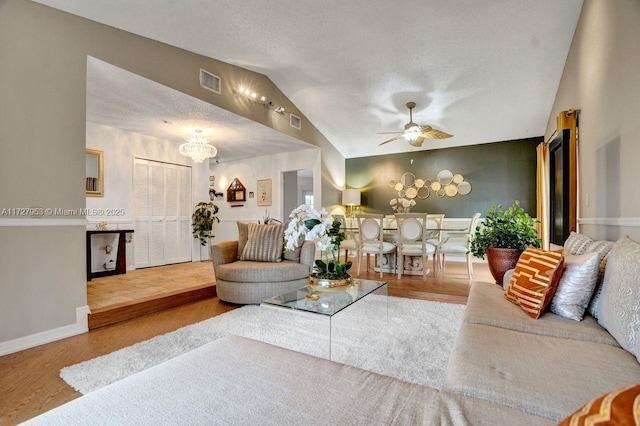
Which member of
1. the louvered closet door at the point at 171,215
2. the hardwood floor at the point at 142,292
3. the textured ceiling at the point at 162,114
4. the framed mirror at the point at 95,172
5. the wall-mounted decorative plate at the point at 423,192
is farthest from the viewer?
the wall-mounted decorative plate at the point at 423,192

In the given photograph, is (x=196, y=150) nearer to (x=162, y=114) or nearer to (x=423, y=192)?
(x=162, y=114)

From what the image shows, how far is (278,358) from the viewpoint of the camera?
1.09 m

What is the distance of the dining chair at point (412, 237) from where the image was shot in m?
4.27

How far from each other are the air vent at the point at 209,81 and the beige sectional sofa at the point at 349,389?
3.54 metres

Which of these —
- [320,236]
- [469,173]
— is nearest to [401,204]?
[469,173]

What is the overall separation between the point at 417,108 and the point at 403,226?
6.84 ft

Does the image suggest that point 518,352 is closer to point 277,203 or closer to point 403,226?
point 403,226

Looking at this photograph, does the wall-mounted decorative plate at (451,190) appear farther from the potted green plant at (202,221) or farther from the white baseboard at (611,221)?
the potted green plant at (202,221)

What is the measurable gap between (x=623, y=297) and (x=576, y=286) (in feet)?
1.17

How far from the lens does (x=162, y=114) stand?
4195 millimetres

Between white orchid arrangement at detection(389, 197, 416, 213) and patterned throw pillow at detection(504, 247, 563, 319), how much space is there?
184 inches

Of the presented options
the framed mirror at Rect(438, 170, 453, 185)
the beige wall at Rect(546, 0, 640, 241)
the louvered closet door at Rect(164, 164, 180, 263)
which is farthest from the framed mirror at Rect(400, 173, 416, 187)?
the louvered closet door at Rect(164, 164, 180, 263)

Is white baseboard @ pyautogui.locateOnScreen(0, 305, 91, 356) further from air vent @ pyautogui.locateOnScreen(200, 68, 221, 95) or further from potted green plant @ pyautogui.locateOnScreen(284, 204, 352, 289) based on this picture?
air vent @ pyautogui.locateOnScreen(200, 68, 221, 95)

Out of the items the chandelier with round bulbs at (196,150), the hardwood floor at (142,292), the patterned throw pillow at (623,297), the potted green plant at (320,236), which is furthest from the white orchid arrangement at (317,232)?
the chandelier with round bulbs at (196,150)
